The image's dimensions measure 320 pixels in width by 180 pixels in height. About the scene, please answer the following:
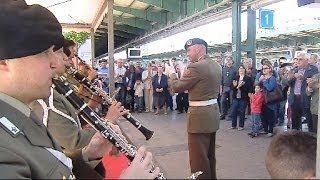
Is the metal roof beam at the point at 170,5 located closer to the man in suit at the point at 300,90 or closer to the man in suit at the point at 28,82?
the man in suit at the point at 300,90

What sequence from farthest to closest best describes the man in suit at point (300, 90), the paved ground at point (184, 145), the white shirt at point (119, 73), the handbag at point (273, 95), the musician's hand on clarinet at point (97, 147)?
the white shirt at point (119, 73) < the handbag at point (273, 95) < the man in suit at point (300, 90) < the paved ground at point (184, 145) < the musician's hand on clarinet at point (97, 147)

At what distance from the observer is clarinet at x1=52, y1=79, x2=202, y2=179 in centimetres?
194

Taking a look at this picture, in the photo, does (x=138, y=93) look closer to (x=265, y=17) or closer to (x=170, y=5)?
(x=170, y=5)

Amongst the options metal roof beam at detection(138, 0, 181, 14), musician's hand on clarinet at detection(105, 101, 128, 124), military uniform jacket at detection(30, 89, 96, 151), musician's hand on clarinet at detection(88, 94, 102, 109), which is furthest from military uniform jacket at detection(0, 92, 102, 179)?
metal roof beam at detection(138, 0, 181, 14)

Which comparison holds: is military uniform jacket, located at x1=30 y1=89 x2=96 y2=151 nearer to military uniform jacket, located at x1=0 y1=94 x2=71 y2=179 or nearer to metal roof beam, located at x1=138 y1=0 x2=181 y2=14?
military uniform jacket, located at x1=0 y1=94 x2=71 y2=179

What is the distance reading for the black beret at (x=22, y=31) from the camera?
129 cm

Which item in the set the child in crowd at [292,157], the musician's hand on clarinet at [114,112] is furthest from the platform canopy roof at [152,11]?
the child in crowd at [292,157]

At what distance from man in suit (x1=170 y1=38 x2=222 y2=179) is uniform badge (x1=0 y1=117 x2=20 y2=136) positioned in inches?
127

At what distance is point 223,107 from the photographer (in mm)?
10797

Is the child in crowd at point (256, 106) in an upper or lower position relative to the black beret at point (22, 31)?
lower

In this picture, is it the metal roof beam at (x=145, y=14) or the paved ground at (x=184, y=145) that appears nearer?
the paved ground at (x=184, y=145)

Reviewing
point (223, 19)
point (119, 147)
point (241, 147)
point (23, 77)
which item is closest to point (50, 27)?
point (23, 77)

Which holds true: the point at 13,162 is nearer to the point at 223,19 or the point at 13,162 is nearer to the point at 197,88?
the point at 197,88

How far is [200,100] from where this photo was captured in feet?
14.7
